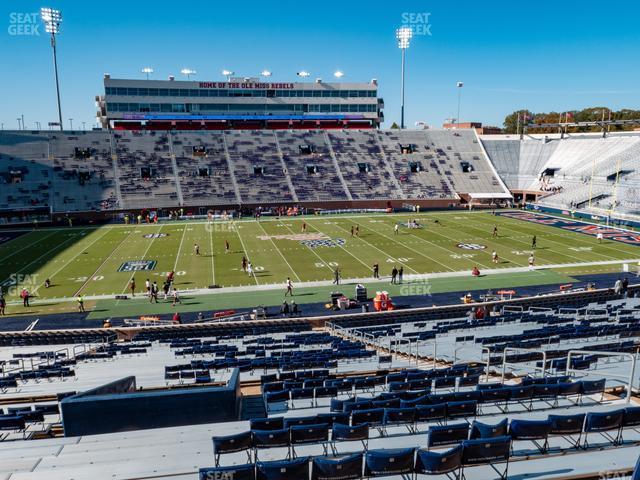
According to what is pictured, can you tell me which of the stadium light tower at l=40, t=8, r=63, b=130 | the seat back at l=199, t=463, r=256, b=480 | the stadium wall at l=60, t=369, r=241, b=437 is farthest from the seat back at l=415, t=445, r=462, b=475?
the stadium light tower at l=40, t=8, r=63, b=130

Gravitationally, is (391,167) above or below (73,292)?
above

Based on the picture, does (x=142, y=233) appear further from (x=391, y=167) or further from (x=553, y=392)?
(x=553, y=392)

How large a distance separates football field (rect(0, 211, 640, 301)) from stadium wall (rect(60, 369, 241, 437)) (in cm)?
2228

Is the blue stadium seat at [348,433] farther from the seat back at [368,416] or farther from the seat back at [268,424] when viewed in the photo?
the seat back at [268,424]

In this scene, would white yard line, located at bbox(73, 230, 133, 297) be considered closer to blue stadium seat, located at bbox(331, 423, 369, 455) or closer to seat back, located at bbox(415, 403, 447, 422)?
blue stadium seat, located at bbox(331, 423, 369, 455)

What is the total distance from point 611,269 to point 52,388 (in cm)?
3443

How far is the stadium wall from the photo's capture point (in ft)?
27.5

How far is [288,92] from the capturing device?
277ft

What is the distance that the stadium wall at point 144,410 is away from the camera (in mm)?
8367

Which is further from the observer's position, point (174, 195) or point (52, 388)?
point (174, 195)

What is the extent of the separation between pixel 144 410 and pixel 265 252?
103ft

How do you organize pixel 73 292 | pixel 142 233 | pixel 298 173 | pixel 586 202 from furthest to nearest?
pixel 298 173, pixel 586 202, pixel 142 233, pixel 73 292

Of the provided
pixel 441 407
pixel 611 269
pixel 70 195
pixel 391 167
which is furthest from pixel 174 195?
pixel 441 407

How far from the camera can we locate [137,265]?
36.2m
